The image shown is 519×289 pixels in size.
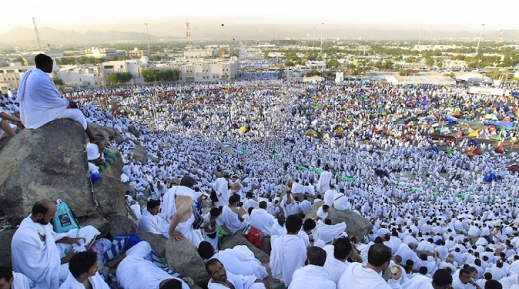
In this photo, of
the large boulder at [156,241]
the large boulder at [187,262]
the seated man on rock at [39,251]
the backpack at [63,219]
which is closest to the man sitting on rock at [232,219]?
the large boulder at [156,241]

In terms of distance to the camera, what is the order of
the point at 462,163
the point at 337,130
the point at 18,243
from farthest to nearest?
the point at 337,130 < the point at 462,163 < the point at 18,243

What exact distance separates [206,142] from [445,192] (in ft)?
41.1

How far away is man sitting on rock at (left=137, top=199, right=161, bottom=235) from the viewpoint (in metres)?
3.97

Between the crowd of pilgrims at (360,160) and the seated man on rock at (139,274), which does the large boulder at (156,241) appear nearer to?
the seated man on rock at (139,274)

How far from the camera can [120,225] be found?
3.88 meters

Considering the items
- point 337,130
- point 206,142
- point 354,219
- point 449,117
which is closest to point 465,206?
point 354,219

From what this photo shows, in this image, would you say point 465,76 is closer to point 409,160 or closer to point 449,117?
point 449,117

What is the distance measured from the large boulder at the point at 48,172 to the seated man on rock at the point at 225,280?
185 centimetres

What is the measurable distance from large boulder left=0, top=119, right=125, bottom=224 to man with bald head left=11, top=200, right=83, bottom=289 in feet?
2.68

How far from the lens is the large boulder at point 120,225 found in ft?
12.4

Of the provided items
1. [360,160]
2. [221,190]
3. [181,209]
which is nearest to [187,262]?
[181,209]

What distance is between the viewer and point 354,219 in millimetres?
6547

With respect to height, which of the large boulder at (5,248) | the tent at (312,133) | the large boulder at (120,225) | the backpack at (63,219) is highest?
the backpack at (63,219)

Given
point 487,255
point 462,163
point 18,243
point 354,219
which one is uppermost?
point 18,243
